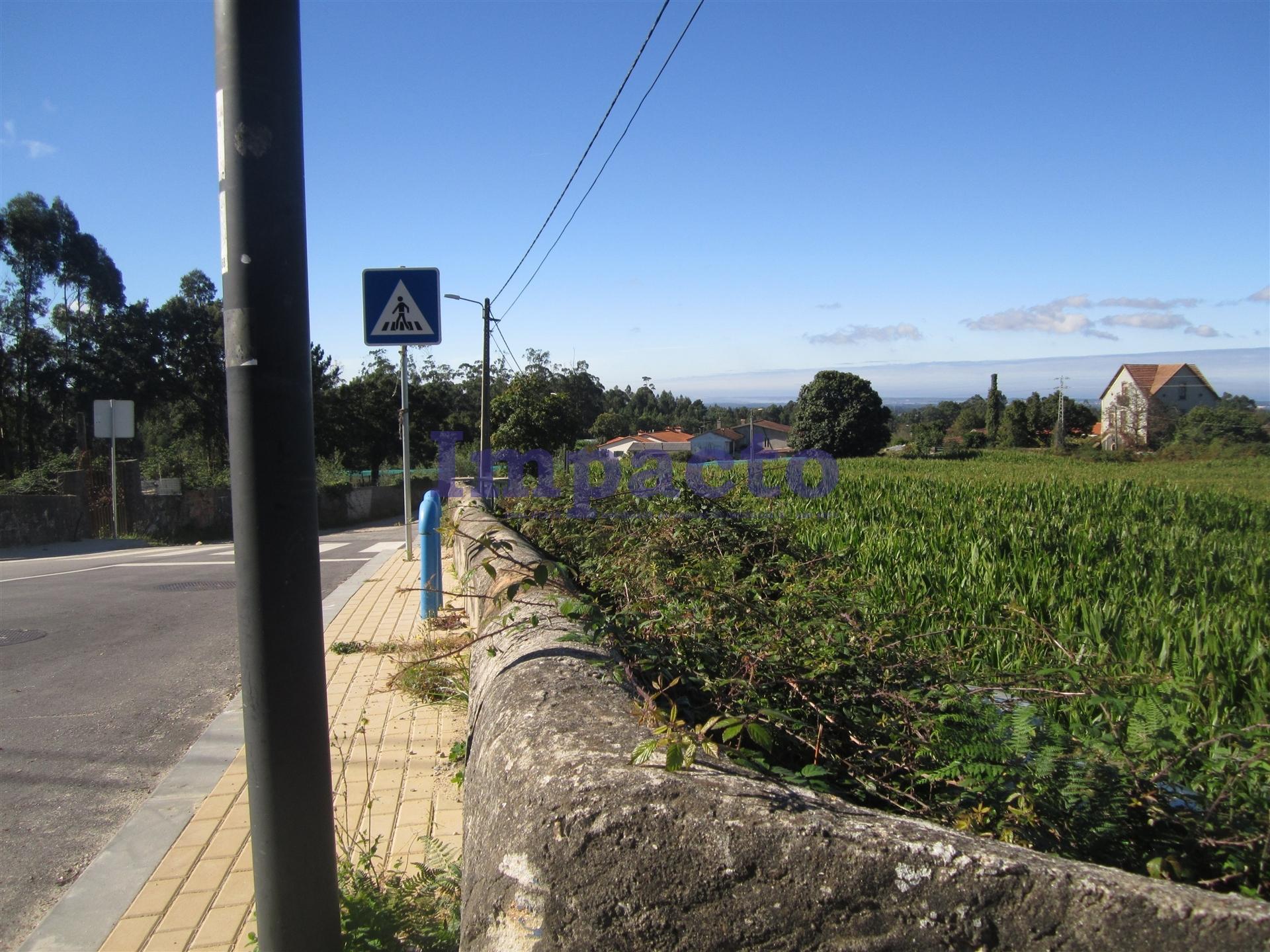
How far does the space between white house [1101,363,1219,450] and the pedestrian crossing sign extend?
92.9ft

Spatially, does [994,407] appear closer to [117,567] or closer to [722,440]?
[722,440]

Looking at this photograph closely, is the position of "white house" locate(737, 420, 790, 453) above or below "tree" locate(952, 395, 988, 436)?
below

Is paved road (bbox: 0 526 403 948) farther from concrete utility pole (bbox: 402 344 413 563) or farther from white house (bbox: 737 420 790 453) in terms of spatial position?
white house (bbox: 737 420 790 453)

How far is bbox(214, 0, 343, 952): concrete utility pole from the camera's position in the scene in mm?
1853

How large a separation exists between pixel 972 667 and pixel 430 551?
4.58 metres

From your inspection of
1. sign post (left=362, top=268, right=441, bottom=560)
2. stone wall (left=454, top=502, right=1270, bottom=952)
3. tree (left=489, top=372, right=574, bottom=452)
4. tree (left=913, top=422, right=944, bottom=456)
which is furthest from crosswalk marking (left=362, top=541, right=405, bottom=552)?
tree (left=913, top=422, right=944, bottom=456)

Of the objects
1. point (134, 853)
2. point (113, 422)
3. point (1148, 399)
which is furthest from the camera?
point (1148, 399)

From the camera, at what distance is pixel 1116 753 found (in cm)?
194

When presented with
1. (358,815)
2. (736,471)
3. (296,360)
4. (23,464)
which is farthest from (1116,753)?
(23,464)

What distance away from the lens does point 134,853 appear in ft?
10.2

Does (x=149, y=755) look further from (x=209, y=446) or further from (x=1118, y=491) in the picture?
(x=209, y=446)

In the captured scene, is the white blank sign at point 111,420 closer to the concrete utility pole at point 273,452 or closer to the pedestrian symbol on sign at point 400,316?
the pedestrian symbol on sign at point 400,316

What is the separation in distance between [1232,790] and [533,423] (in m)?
21.4

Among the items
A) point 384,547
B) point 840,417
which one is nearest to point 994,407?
point 840,417
